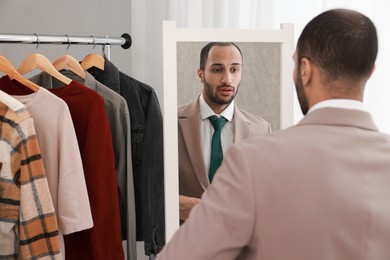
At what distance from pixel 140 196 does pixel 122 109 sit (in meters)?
0.34

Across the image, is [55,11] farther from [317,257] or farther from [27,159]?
[317,257]

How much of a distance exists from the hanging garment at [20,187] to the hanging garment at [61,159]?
0.30 feet

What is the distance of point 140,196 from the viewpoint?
2355mm

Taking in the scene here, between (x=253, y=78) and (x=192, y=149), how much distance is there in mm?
327

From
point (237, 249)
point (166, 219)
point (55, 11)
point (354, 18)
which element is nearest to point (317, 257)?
point (237, 249)

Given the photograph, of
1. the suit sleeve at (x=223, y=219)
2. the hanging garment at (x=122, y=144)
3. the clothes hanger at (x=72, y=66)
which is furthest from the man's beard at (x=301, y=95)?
the clothes hanger at (x=72, y=66)

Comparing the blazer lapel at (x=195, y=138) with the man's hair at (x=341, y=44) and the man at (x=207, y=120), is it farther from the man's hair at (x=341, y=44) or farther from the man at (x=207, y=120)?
the man's hair at (x=341, y=44)

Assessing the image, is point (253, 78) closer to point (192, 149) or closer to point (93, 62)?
point (192, 149)

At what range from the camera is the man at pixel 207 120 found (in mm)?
2160

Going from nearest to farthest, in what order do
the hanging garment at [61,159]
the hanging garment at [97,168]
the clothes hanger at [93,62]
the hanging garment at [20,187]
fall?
the hanging garment at [20,187], the hanging garment at [61,159], the hanging garment at [97,168], the clothes hanger at [93,62]

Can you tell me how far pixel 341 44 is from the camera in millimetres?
1269

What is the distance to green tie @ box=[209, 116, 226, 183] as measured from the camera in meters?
2.16

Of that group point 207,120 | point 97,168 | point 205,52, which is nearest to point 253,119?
point 207,120

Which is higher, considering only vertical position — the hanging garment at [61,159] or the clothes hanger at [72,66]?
the clothes hanger at [72,66]
